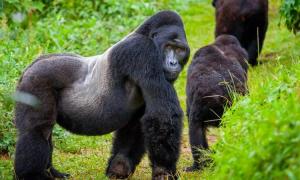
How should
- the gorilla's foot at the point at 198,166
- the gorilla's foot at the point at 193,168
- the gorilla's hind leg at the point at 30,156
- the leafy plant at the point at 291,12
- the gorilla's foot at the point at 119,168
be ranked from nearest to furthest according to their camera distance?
1. the gorilla's hind leg at the point at 30,156
2. the gorilla's foot at the point at 119,168
3. the gorilla's foot at the point at 198,166
4. the gorilla's foot at the point at 193,168
5. the leafy plant at the point at 291,12

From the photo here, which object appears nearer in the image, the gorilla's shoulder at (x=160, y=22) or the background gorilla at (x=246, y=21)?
the gorilla's shoulder at (x=160, y=22)

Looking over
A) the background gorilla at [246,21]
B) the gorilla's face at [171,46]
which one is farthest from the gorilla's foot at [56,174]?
the background gorilla at [246,21]

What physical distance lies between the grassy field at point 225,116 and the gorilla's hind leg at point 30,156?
0.37 m

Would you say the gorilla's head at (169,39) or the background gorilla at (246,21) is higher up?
the gorilla's head at (169,39)

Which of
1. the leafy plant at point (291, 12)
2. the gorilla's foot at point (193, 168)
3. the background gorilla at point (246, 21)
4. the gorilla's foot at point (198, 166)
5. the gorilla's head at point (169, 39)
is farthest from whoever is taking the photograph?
the background gorilla at point (246, 21)

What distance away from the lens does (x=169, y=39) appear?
604cm

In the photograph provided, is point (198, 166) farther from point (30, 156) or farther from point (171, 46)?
point (30, 156)

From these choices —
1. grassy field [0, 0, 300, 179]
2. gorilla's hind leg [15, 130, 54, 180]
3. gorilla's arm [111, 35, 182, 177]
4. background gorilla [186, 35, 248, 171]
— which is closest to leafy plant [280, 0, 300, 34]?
grassy field [0, 0, 300, 179]

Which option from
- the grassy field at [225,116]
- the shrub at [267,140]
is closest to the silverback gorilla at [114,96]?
the grassy field at [225,116]

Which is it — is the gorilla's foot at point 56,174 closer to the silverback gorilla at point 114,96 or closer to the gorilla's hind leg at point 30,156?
the silverback gorilla at point 114,96

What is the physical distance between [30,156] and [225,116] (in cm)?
165

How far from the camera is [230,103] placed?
21.5 ft

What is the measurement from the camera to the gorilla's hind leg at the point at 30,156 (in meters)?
5.79

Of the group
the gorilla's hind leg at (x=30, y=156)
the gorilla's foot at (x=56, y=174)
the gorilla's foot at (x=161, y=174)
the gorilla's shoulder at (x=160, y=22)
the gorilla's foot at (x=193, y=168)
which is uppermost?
the gorilla's shoulder at (x=160, y=22)
